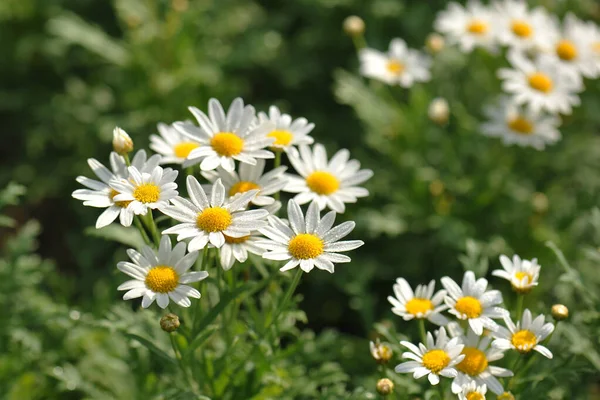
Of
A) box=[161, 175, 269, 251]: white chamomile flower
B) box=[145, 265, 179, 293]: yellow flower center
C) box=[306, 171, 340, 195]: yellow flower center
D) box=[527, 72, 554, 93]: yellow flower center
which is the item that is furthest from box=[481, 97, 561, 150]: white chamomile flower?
box=[145, 265, 179, 293]: yellow flower center

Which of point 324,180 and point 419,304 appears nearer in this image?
point 419,304

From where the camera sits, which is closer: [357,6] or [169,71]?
[169,71]

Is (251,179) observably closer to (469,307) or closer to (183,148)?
(183,148)

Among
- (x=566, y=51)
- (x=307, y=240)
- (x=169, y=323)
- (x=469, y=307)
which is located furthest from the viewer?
(x=566, y=51)

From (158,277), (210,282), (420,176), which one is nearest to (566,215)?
(420,176)

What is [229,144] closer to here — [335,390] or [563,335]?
[335,390]

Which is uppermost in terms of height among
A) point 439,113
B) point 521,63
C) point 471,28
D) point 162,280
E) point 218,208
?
point 471,28

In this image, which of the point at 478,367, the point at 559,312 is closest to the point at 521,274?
the point at 559,312

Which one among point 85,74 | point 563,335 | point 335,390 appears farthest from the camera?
point 85,74
